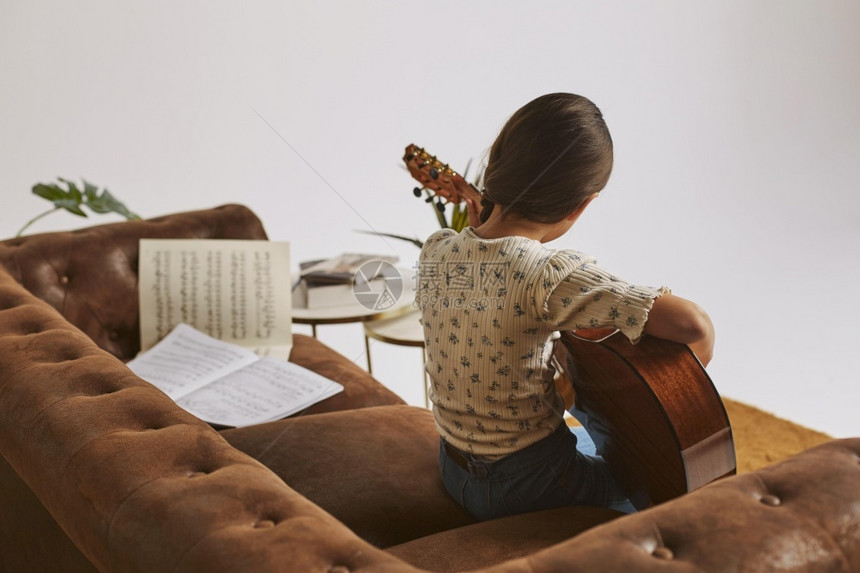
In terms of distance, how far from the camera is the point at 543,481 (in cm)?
124

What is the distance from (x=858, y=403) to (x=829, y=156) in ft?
5.73

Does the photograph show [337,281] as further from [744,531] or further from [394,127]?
[744,531]

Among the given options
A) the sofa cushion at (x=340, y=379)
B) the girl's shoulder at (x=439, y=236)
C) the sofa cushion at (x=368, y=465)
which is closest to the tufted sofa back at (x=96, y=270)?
the sofa cushion at (x=340, y=379)

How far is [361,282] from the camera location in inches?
92.8

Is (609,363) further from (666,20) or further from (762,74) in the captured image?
(762,74)

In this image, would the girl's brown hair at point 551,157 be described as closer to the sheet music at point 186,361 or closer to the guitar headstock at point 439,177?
the guitar headstock at point 439,177

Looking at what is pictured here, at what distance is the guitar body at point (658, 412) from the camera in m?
1.11

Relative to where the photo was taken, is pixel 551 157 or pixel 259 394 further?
pixel 259 394

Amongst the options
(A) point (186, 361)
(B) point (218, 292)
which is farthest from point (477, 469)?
(B) point (218, 292)

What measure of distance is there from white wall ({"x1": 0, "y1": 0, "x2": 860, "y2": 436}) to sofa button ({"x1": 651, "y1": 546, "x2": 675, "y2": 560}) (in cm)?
175

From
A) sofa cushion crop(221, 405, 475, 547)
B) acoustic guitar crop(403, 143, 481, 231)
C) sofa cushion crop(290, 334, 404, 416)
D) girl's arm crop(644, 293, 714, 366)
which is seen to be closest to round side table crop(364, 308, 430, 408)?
sofa cushion crop(290, 334, 404, 416)

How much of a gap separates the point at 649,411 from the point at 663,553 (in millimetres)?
436

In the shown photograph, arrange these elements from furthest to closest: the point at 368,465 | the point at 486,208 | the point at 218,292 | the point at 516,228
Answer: the point at 218,292 → the point at 368,465 → the point at 486,208 → the point at 516,228

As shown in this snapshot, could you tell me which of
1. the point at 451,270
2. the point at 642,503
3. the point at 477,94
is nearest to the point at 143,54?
the point at 477,94
